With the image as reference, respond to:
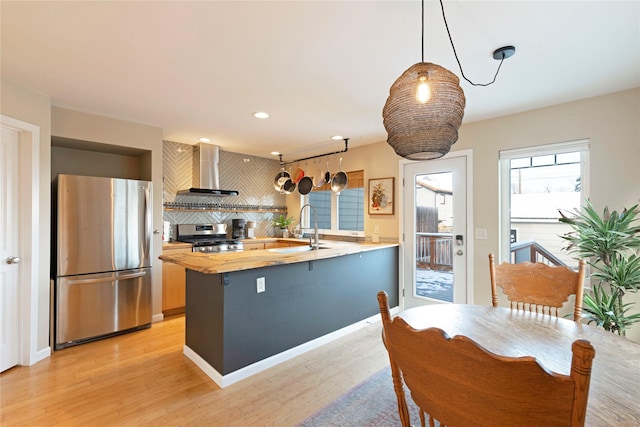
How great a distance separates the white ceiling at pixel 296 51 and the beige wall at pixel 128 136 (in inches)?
6.9

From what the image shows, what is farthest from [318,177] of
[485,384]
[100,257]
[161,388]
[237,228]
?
[485,384]

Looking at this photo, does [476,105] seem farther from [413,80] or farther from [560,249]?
[413,80]

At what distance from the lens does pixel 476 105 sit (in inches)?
114

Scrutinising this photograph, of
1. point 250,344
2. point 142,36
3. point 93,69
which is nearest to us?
point 142,36

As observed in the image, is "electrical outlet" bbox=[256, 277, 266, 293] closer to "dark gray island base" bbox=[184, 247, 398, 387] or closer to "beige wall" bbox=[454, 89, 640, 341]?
"dark gray island base" bbox=[184, 247, 398, 387]

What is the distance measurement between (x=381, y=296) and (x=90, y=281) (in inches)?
132

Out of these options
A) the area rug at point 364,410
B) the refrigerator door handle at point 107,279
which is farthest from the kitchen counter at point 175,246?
the area rug at point 364,410

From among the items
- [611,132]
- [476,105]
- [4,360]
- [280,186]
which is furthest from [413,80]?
[4,360]

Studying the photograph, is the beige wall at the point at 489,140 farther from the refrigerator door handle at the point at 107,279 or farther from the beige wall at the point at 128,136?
the refrigerator door handle at the point at 107,279

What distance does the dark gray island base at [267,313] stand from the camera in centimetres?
232

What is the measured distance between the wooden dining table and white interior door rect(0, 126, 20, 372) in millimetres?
3272

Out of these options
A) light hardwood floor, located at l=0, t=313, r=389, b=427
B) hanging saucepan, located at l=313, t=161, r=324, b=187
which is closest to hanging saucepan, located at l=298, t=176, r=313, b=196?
hanging saucepan, located at l=313, t=161, r=324, b=187

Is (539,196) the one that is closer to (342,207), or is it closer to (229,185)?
(342,207)

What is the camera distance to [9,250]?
2.54 meters
